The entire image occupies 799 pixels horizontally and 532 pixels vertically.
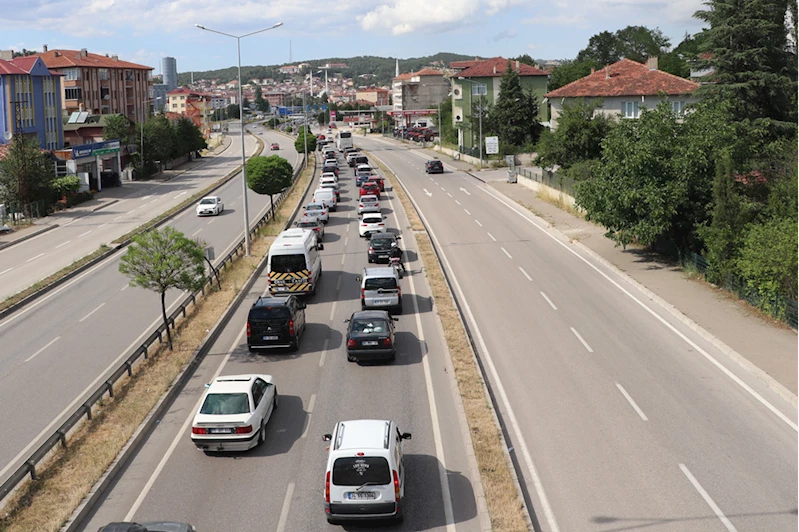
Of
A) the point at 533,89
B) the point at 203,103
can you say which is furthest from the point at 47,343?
the point at 203,103

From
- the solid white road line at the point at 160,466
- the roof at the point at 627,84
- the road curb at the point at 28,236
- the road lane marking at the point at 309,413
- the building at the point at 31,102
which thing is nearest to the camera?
the solid white road line at the point at 160,466

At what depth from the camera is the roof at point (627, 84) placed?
65750mm

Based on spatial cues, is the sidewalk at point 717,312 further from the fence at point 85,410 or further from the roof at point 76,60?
the roof at point 76,60

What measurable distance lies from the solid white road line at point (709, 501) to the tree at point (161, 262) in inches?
580

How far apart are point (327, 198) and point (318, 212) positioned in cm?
727

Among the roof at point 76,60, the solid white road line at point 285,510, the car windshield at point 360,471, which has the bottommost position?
the solid white road line at point 285,510

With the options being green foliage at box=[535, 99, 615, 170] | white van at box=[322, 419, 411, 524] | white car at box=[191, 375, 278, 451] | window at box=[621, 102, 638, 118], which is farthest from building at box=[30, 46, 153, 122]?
white van at box=[322, 419, 411, 524]

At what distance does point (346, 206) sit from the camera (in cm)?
5769

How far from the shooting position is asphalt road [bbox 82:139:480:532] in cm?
1380

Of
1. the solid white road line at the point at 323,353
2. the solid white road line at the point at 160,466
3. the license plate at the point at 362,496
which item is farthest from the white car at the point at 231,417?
the solid white road line at the point at 323,353

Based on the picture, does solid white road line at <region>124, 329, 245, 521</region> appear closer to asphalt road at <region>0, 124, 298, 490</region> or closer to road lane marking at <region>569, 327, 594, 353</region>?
asphalt road at <region>0, 124, 298, 490</region>

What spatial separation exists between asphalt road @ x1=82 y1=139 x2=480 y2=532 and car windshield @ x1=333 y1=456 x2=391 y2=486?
98cm

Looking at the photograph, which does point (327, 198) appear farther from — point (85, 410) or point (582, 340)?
point (85, 410)

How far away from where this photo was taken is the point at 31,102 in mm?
66938
